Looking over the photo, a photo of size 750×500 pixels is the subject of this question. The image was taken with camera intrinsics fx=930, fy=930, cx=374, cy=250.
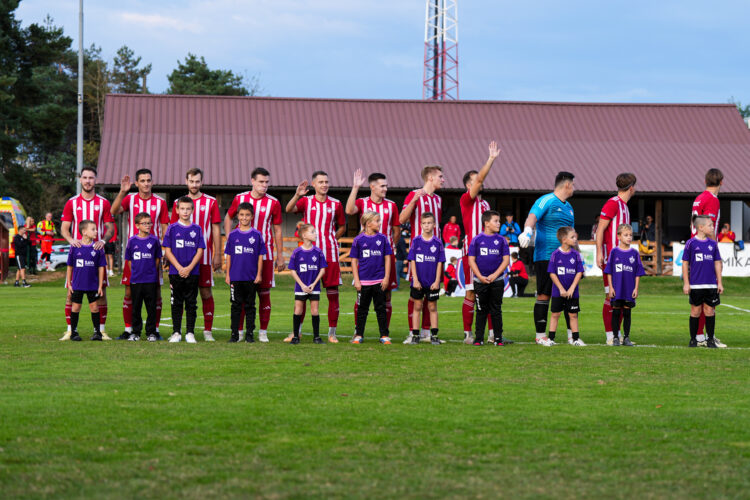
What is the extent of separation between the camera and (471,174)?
11.8 m

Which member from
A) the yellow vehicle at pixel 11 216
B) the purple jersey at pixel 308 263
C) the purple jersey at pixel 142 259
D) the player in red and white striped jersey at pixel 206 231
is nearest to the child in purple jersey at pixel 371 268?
the purple jersey at pixel 308 263

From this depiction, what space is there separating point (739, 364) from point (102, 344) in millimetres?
7202

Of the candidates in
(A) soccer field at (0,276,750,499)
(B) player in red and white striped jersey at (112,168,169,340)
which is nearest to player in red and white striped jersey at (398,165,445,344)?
(A) soccer field at (0,276,750,499)

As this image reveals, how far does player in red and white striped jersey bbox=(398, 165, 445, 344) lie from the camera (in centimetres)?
1188

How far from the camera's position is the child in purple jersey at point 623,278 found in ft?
38.3

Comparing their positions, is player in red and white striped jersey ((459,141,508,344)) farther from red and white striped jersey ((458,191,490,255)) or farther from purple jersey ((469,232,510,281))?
purple jersey ((469,232,510,281))

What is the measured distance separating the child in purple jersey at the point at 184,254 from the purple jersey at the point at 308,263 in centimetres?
119

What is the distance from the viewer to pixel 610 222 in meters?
12.1

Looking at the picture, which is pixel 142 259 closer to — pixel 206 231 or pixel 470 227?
pixel 206 231

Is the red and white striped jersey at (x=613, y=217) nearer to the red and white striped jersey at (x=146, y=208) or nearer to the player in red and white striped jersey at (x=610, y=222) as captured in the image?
the player in red and white striped jersey at (x=610, y=222)

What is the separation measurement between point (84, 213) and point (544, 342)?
6197mm

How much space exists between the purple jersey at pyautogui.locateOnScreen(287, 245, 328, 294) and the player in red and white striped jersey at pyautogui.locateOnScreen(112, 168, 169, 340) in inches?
72.3

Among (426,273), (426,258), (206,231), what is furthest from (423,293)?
(206,231)

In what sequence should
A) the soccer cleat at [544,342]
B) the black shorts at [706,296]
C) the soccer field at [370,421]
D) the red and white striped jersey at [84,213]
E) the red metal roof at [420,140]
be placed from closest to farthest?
the soccer field at [370,421] → the soccer cleat at [544,342] → the black shorts at [706,296] → the red and white striped jersey at [84,213] → the red metal roof at [420,140]
